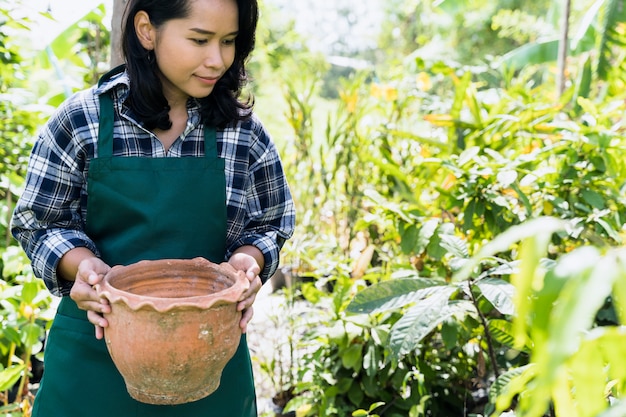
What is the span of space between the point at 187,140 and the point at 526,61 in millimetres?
5244

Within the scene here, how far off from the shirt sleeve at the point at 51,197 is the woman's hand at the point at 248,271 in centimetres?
31

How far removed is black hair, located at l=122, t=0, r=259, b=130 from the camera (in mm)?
1394

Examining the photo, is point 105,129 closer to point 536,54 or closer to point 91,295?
point 91,295

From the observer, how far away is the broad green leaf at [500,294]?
148 centimetres

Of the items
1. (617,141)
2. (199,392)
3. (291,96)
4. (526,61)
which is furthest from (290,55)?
(199,392)

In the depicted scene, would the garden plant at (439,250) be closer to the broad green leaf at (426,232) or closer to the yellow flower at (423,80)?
the broad green leaf at (426,232)

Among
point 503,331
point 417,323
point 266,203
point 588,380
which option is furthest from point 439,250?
point 588,380

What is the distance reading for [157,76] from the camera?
57.6 inches

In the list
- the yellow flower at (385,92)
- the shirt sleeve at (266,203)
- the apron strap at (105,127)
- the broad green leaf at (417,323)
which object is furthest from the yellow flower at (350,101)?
the apron strap at (105,127)

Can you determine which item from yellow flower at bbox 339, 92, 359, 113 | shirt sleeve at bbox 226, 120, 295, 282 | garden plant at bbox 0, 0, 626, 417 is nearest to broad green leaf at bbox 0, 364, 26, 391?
garden plant at bbox 0, 0, 626, 417

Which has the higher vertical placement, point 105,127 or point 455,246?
point 105,127

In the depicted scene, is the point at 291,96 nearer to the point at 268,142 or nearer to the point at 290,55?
the point at 268,142

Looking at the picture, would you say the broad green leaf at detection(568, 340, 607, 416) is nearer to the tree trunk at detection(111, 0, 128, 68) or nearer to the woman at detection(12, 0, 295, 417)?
the woman at detection(12, 0, 295, 417)

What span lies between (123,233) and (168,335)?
330 millimetres
